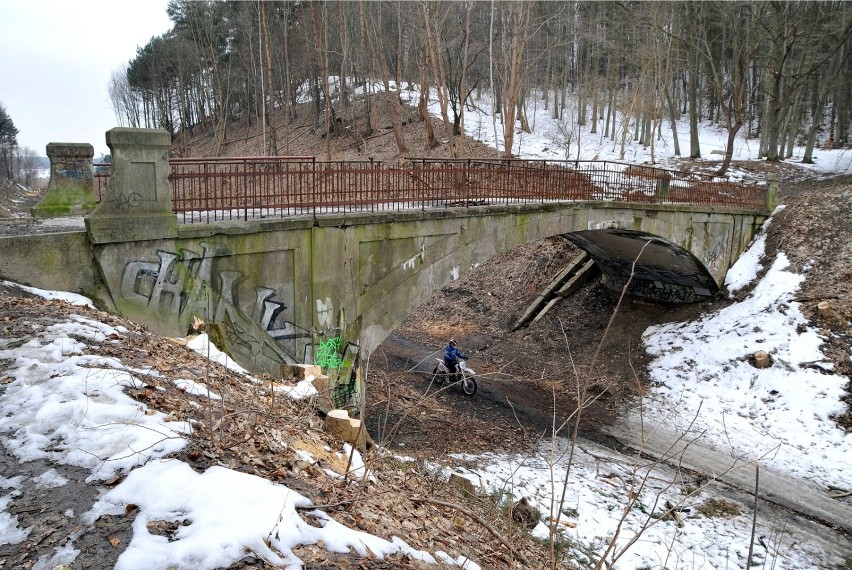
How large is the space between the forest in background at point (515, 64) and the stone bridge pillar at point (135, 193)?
49.0 feet

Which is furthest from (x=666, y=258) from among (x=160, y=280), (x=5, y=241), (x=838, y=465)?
(x=5, y=241)

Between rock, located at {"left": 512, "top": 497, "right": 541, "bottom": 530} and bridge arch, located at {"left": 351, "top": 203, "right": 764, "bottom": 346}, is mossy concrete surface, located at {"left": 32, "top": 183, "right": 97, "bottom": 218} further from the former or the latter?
rock, located at {"left": 512, "top": 497, "right": 541, "bottom": 530}

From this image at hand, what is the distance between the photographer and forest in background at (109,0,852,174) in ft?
86.5

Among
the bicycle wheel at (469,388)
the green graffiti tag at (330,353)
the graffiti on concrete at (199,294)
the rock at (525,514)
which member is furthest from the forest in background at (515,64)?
the rock at (525,514)

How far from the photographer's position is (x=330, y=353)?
9969 mm

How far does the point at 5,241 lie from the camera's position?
652cm

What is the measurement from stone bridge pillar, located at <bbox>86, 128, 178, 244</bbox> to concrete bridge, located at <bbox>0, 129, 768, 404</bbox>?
1 centimetres

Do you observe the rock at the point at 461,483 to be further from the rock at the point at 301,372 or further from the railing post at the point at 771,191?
the railing post at the point at 771,191

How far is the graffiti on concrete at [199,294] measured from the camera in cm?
761


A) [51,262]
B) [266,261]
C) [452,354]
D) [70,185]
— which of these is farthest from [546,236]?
[51,262]

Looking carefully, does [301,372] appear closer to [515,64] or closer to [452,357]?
[452,357]

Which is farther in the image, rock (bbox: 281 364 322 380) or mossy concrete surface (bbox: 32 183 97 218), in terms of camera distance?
mossy concrete surface (bbox: 32 183 97 218)

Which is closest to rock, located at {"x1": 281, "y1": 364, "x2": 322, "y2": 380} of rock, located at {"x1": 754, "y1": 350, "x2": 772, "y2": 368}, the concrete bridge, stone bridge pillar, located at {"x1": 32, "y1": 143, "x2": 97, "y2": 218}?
the concrete bridge

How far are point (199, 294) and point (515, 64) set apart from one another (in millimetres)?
15477
